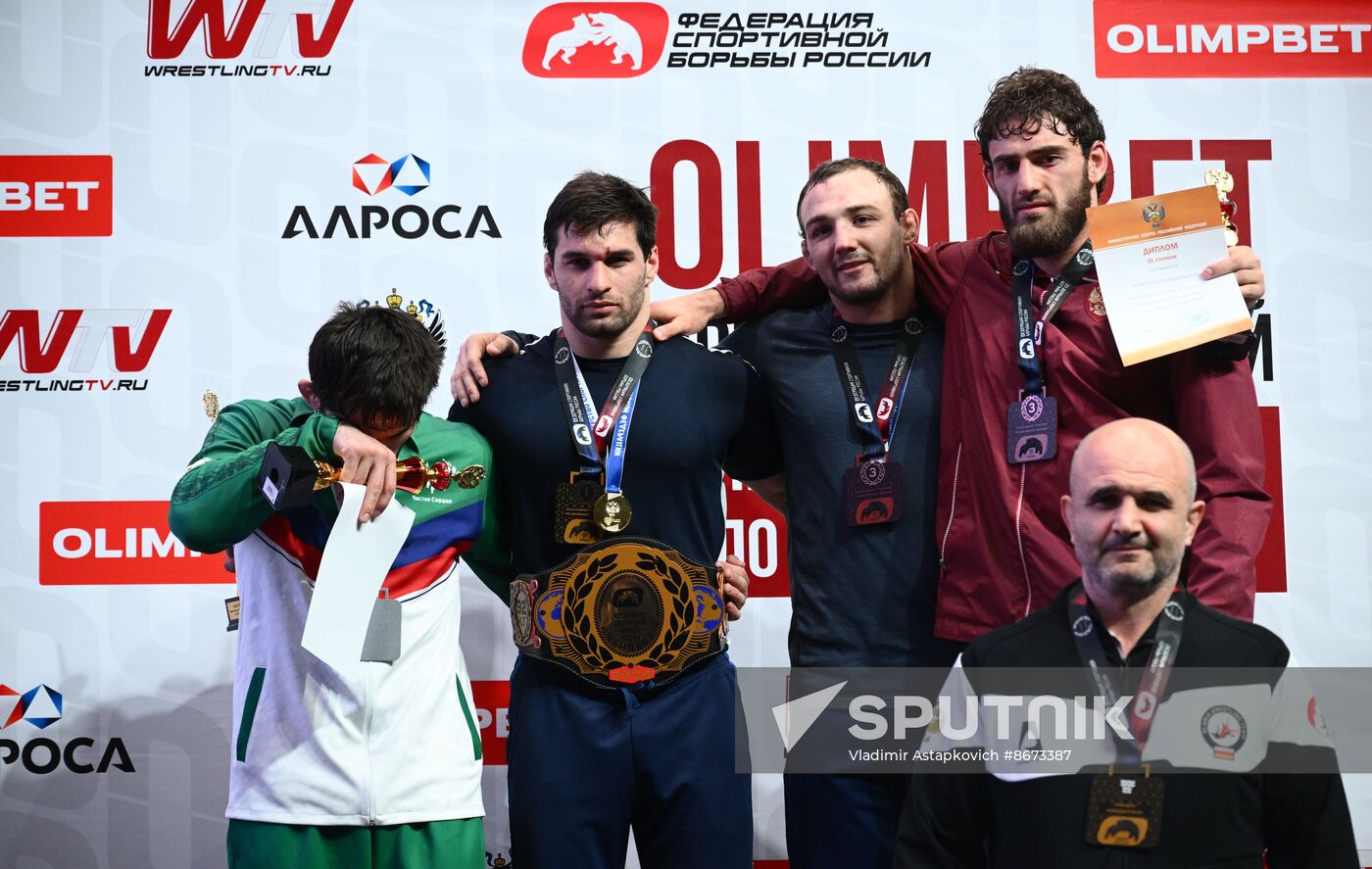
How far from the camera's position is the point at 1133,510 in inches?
74.8

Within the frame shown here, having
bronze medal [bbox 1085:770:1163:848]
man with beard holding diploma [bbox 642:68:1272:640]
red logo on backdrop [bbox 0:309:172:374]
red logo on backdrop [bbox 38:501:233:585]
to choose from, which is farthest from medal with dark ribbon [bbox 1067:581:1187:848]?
red logo on backdrop [bbox 0:309:172:374]

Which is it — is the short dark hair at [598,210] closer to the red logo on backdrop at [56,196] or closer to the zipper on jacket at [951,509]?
the zipper on jacket at [951,509]

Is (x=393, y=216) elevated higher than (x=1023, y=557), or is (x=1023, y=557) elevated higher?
(x=393, y=216)

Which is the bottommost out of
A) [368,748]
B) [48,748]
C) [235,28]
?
[48,748]

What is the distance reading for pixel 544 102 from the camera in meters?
3.68

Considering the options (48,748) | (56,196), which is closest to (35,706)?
(48,748)

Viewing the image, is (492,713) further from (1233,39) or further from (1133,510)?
(1233,39)

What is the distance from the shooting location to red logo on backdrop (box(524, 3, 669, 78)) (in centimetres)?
369

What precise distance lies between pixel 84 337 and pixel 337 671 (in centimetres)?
199

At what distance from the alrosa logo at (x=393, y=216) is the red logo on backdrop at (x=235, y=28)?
1.38 ft

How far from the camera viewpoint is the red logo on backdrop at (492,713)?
3621 millimetres

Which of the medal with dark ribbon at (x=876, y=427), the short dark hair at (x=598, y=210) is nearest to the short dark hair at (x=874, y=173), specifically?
the medal with dark ribbon at (x=876, y=427)

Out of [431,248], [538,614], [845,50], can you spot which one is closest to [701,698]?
[538,614]

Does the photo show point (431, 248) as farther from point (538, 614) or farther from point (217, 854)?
point (217, 854)
